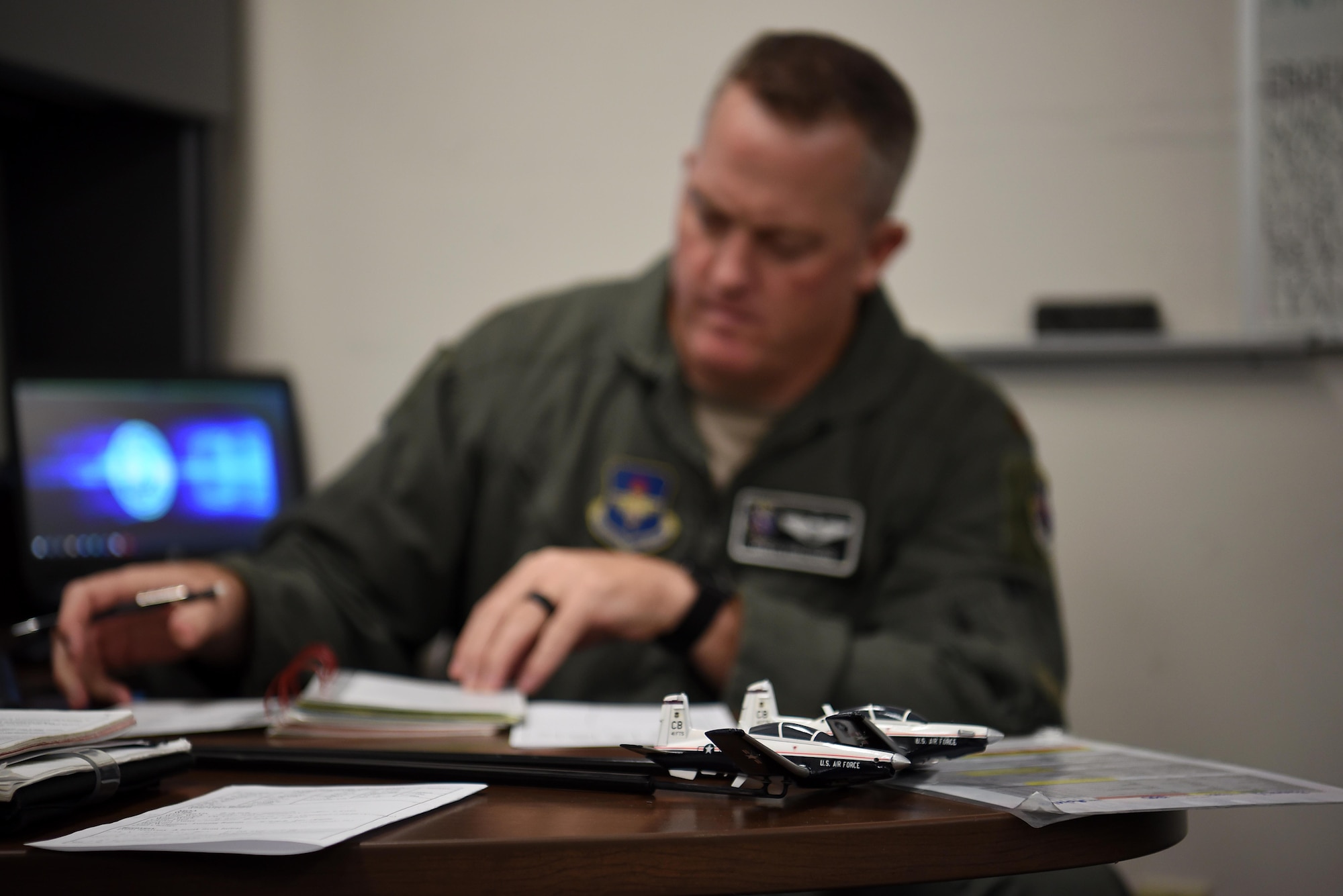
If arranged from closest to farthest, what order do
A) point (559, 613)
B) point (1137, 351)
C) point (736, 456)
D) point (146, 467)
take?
point (559, 613), point (736, 456), point (1137, 351), point (146, 467)

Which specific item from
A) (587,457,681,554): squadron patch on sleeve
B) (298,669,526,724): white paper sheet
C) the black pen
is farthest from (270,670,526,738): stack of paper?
(587,457,681,554): squadron patch on sleeve

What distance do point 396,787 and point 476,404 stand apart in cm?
89

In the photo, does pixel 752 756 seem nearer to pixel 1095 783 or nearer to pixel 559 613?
pixel 1095 783

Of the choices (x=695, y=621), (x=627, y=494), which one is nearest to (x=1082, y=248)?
(x=627, y=494)

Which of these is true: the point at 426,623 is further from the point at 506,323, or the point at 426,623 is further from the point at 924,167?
the point at 924,167

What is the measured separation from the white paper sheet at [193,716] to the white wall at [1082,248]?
41.2 inches

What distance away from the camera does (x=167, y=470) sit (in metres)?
1.69

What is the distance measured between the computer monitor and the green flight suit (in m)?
0.52

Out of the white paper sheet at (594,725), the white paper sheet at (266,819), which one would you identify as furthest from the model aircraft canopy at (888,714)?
the white paper sheet at (266,819)

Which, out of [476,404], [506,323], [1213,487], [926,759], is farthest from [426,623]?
[1213,487]

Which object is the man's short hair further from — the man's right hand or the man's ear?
the man's right hand

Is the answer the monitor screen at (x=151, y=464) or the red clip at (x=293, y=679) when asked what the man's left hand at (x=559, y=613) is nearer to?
the red clip at (x=293, y=679)

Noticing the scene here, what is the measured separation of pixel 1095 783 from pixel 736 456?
0.82 meters

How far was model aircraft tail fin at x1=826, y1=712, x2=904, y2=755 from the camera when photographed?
0.53 m
